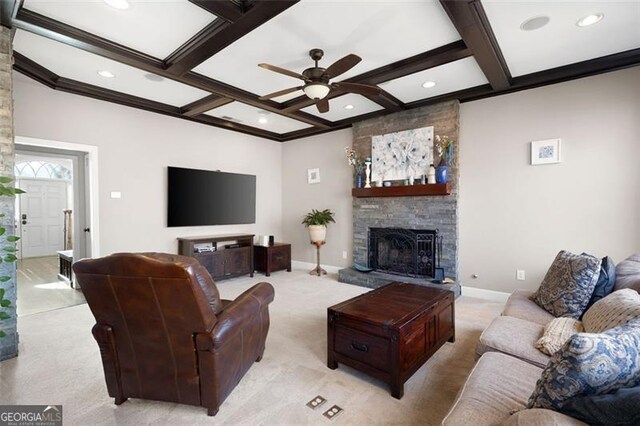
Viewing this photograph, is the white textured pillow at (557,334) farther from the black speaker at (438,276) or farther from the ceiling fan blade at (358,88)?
the ceiling fan blade at (358,88)

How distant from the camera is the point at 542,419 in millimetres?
865

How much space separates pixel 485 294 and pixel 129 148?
533 centimetres

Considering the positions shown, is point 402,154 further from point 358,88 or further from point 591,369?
point 591,369

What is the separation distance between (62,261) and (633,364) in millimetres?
6686

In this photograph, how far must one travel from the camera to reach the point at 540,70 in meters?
3.47

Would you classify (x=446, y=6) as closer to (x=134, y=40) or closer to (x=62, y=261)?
(x=134, y=40)

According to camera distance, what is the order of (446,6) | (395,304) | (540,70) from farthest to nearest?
(540,70) < (395,304) < (446,6)

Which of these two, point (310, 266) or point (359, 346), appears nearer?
point (359, 346)

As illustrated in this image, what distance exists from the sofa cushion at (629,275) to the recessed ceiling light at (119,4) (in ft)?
13.3

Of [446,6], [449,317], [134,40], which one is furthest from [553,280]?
[134,40]

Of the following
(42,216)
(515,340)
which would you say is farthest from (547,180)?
(42,216)

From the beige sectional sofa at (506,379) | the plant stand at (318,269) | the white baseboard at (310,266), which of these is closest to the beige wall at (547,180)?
the beige sectional sofa at (506,379)

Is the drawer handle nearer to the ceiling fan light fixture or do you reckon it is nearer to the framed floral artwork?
the ceiling fan light fixture

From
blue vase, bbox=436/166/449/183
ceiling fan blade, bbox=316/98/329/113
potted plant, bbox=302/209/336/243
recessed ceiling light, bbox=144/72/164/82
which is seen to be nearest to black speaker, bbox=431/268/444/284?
blue vase, bbox=436/166/449/183
